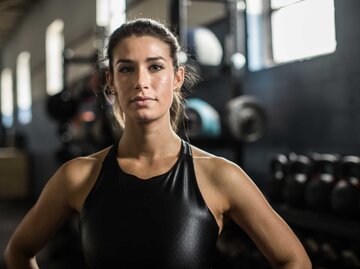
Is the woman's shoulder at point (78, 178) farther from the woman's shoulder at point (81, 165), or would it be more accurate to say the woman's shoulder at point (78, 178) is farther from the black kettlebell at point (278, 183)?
the black kettlebell at point (278, 183)

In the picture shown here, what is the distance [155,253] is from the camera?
953mm

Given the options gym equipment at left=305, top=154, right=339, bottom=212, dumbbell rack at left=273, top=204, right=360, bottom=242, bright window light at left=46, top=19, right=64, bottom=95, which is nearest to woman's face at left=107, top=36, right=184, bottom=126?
dumbbell rack at left=273, top=204, right=360, bottom=242

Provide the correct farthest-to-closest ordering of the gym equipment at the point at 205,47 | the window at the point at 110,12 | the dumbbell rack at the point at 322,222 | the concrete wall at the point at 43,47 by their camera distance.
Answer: the concrete wall at the point at 43,47 → the window at the point at 110,12 → the gym equipment at the point at 205,47 → the dumbbell rack at the point at 322,222

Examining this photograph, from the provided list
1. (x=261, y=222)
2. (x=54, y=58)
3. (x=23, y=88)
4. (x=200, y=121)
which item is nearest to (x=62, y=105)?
(x=200, y=121)

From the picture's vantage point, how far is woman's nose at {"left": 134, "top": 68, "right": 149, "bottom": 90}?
3.20 feet

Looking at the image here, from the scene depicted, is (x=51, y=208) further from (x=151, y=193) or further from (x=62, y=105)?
(x=62, y=105)

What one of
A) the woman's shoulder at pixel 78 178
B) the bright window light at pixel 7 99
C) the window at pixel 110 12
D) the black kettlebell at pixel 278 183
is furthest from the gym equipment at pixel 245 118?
the bright window light at pixel 7 99

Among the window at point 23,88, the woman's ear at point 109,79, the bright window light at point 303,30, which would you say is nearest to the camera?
the woman's ear at point 109,79

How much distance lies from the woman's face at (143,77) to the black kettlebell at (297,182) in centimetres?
116

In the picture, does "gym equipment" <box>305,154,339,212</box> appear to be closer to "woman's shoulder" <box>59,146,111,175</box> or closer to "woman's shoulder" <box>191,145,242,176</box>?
"woman's shoulder" <box>191,145,242,176</box>

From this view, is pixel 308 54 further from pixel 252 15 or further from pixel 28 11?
pixel 28 11

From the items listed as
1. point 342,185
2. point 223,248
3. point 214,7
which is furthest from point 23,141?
point 342,185

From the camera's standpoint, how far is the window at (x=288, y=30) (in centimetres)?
244

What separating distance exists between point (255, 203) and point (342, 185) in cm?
95
